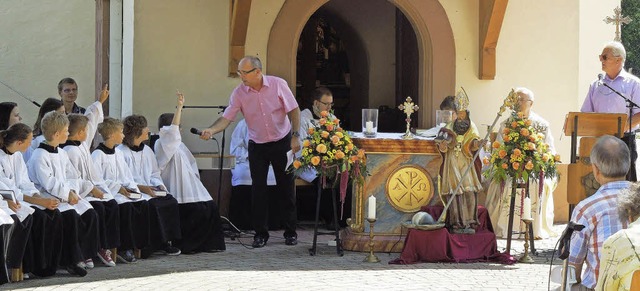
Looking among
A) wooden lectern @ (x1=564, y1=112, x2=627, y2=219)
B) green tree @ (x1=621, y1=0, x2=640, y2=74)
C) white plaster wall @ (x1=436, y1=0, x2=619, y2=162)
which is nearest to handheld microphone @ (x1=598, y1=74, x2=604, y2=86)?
wooden lectern @ (x1=564, y1=112, x2=627, y2=219)

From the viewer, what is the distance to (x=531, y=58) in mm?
14539

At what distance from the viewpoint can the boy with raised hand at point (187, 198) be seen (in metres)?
11.5

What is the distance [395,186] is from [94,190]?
3.03 metres

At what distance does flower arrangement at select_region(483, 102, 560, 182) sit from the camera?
10977 mm

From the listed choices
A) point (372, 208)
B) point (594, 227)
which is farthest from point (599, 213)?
point (372, 208)

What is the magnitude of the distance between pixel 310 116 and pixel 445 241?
13.0 ft

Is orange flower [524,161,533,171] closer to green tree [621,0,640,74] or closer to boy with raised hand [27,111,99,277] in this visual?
boy with raised hand [27,111,99,277]

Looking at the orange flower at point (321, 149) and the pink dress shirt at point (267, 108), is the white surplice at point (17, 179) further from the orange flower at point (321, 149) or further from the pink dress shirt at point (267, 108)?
the pink dress shirt at point (267, 108)

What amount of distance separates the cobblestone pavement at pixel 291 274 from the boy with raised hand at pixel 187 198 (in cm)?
20

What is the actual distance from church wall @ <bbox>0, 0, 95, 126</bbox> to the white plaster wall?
5511 millimetres

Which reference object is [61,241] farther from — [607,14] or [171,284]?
[607,14]

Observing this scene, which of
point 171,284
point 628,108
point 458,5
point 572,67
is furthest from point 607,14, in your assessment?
point 171,284

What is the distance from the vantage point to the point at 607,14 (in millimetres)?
15102

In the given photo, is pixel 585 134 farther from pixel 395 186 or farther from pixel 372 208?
pixel 372 208
